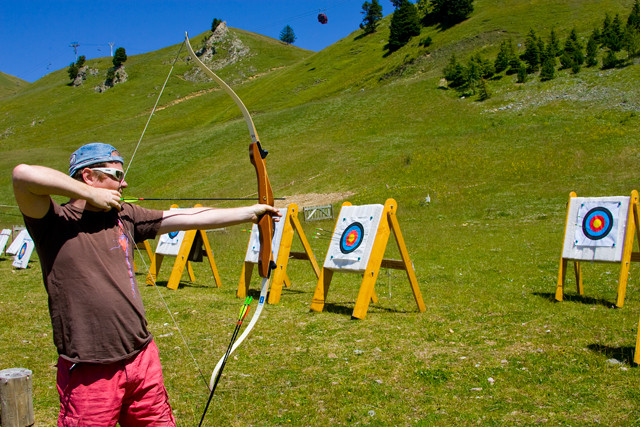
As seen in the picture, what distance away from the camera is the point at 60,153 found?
47.4 metres

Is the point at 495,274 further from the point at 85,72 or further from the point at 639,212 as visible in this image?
the point at 85,72

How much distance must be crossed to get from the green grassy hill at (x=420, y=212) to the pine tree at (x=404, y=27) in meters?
2.13

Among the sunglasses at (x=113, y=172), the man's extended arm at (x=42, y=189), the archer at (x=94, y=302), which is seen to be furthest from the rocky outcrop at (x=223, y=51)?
the man's extended arm at (x=42, y=189)

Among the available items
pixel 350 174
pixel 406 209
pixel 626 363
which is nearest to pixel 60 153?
pixel 350 174

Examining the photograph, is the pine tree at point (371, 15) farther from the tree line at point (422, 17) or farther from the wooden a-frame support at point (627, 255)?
the wooden a-frame support at point (627, 255)

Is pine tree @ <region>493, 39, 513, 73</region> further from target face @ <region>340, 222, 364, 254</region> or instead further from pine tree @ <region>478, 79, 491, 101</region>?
target face @ <region>340, 222, 364, 254</region>

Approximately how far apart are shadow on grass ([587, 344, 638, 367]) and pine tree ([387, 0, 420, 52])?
6109 centimetres

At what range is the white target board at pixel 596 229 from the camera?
7.42 m

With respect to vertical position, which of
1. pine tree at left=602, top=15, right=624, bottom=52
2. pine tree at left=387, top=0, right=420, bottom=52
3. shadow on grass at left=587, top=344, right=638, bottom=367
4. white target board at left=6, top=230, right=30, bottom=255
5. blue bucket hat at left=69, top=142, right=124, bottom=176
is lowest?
shadow on grass at left=587, top=344, right=638, bottom=367

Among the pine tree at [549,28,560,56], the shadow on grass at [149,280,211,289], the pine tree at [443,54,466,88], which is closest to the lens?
the shadow on grass at [149,280,211,289]

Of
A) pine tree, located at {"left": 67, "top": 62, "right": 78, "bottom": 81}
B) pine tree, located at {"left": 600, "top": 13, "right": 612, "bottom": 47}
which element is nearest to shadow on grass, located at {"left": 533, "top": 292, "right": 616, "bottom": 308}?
pine tree, located at {"left": 600, "top": 13, "right": 612, "bottom": 47}

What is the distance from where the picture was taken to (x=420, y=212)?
2027 centimetres

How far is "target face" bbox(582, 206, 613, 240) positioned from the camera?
7578mm

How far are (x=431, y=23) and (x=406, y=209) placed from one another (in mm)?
48592
